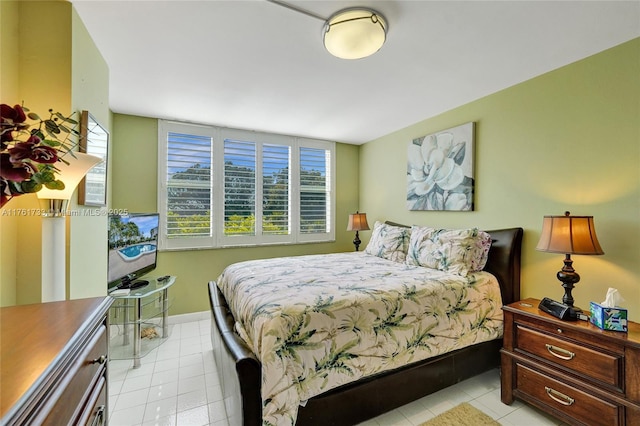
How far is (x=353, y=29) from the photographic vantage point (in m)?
1.58

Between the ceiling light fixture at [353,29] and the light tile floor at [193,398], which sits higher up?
the ceiling light fixture at [353,29]

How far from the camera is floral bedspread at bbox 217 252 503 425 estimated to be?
1404 millimetres

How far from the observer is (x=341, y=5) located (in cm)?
151

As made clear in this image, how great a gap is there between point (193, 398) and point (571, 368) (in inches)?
98.0

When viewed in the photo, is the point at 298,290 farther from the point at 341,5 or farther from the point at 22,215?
the point at 341,5

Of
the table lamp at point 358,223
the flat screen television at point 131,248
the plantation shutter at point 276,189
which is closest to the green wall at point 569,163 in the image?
the table lamp at point 358,223

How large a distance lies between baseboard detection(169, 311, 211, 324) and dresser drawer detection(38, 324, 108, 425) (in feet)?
7.77

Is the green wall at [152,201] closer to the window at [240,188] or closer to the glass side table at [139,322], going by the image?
the window at [240,188]

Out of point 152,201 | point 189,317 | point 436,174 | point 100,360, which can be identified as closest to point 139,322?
point 189,317

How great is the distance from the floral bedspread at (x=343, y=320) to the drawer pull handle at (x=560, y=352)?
1.46 feet

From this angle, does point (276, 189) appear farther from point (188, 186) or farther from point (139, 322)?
point (139, 322)

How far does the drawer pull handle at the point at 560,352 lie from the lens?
165 centimetres

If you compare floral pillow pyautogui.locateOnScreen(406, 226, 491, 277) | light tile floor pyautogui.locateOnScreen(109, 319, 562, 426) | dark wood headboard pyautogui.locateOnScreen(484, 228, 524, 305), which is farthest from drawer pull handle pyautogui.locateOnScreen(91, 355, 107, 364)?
dark wood headboard pyautogui.locateOnScreen(484, 228, 524, 305)

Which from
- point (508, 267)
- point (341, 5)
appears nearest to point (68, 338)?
point (341, 5)
